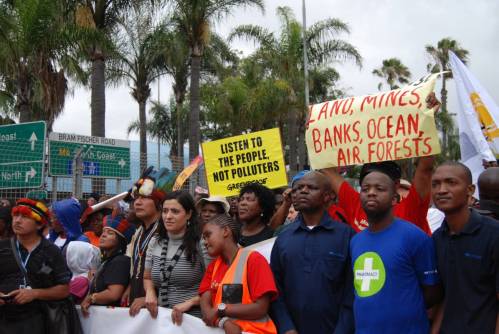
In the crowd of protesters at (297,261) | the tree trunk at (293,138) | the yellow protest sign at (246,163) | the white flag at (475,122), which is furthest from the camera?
the tree trunk at (293,138)

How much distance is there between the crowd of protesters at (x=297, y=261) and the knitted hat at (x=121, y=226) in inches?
0.4

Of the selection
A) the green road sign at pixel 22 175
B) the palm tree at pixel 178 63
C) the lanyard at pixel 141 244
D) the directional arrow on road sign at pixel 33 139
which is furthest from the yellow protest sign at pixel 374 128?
the palm tree at pixel 178 63

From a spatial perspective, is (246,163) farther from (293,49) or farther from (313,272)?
(293,49)

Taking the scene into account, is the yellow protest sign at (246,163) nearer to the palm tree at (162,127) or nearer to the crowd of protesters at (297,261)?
the crowd of protesters at (297,261)

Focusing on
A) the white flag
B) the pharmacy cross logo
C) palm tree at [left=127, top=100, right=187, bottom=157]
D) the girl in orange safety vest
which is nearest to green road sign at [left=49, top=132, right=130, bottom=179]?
the white flag

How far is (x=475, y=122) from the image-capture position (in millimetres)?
6352

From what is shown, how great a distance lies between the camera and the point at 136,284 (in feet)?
15.3

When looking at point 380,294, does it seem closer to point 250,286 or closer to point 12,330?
point 250,286

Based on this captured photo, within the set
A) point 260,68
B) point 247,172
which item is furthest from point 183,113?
point 247,172

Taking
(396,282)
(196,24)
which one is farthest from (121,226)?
(196,24)

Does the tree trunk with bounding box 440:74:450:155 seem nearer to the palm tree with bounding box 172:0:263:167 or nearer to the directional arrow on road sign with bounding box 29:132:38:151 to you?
the palm tree with bounding box 172:0:263:167

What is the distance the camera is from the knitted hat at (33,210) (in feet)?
14.9

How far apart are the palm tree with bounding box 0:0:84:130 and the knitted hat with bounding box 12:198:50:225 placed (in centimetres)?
1130

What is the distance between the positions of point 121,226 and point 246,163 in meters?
2.88
